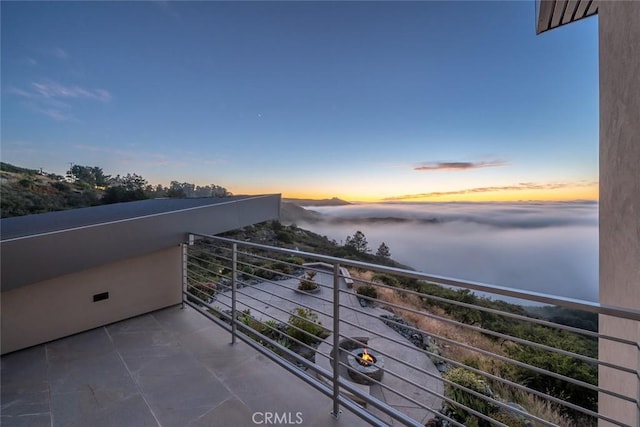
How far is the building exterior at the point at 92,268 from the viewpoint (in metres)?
2.37

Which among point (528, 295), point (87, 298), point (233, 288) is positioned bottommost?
point (87, 298)

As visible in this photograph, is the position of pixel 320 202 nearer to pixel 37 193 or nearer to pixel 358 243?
pixel 358 243

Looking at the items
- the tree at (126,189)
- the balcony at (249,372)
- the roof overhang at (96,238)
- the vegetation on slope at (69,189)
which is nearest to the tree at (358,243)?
the vegetation on slope at (69,189)

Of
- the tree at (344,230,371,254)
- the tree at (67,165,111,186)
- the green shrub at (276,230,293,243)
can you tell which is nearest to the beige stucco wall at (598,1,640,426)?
the tree at (67,165,111,186)

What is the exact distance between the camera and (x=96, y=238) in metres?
2.64

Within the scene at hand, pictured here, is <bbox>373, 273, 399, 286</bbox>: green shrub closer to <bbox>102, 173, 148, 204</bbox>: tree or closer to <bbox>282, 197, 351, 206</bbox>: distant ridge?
<bbox>282, 197, 351, 206</bbox>: distant ridge

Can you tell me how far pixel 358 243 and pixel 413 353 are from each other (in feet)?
42.8

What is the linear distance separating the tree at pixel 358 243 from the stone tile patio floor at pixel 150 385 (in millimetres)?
15426

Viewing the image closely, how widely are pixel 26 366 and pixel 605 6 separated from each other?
5.15 metres

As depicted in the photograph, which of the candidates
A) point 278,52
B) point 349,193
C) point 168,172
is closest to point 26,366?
point 278,52

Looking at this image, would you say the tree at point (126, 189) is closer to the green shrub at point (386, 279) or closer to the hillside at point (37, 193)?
the hillside at point (37, 193)

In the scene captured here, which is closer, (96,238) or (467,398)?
(96,238)

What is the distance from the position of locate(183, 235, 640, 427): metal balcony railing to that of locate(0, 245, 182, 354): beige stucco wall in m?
0.31

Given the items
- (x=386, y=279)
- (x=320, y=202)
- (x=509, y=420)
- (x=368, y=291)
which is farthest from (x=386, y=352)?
(x=320, y=202)
